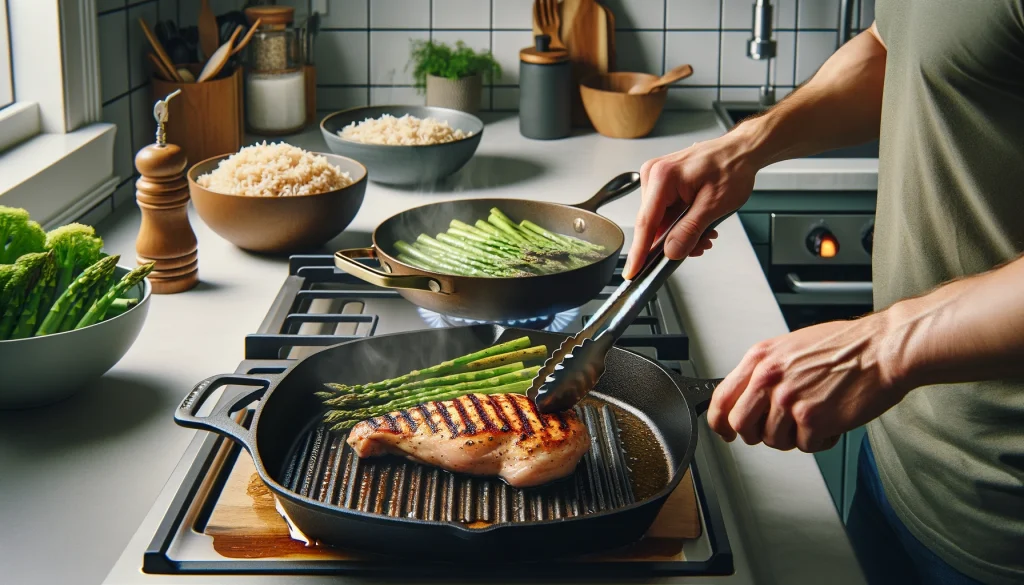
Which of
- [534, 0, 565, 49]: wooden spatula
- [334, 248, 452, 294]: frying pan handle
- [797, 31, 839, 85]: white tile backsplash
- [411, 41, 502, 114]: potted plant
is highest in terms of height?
[534, 0, 565, 49]: wooden spatula

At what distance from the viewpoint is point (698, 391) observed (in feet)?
3.34

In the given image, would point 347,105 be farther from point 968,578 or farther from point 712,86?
point 968,578

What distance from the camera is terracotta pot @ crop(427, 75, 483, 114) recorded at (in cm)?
245

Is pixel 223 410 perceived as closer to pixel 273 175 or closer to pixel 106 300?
pixel 106 300

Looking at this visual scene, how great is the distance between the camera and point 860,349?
2.65ft

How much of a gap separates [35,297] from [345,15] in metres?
1.62

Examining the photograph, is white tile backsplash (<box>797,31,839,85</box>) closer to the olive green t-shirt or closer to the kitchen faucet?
the kitchen faucet

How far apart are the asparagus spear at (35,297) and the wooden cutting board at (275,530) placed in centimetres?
32

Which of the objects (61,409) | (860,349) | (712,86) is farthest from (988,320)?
(712,86)

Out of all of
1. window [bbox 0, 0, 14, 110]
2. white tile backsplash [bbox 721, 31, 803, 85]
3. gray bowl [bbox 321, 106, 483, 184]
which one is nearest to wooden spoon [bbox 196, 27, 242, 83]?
gray bowl [bbox 321, 106, 483, 184]

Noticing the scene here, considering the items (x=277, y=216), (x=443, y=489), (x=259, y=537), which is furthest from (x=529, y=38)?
(x=259, y=537)

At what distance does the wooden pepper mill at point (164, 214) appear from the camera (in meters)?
1.42

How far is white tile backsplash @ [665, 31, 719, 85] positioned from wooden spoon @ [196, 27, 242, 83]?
1.14 meters

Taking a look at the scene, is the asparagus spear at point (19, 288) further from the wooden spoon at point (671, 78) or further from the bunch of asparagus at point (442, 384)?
the wooden spoon at point (671, 78)
